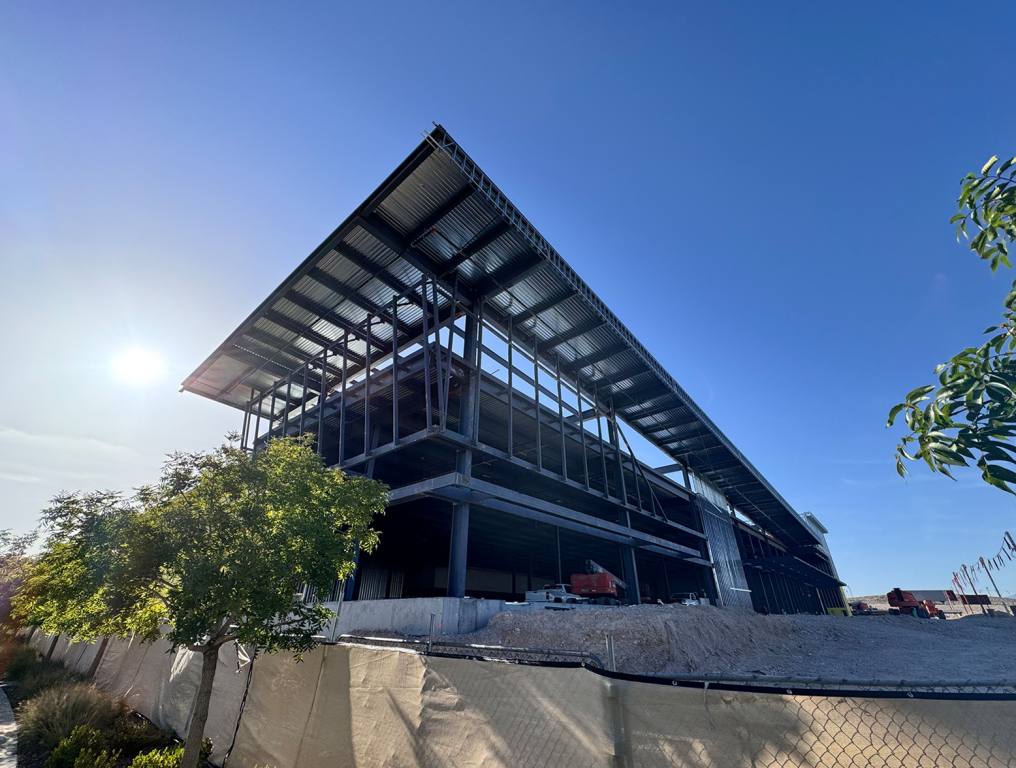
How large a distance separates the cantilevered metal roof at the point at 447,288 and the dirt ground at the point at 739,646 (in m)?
16.8

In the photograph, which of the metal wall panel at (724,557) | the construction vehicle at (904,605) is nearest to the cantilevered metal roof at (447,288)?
the metal wall panel at (724,557)

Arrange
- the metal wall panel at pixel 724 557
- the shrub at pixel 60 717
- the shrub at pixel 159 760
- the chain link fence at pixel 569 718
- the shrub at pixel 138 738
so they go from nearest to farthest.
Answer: the chain link fence at pixel 569 718 < the shrub at pixel 159 760 < the shrub at pixel 138 738 < the shrub at pixel 60 717 < the metal wall panel at pixel 724 557

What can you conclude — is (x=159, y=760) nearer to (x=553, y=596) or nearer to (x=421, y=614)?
(x=421, y=614)

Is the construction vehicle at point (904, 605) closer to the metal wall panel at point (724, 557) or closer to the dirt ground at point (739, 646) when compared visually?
the metal wall panel at point (724, 557)

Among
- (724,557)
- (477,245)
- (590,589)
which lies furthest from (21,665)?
(724,557)

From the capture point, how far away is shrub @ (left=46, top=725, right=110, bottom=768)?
8.18 meters

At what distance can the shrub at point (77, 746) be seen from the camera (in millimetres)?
8180

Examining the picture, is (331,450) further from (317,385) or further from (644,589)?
(644,589)

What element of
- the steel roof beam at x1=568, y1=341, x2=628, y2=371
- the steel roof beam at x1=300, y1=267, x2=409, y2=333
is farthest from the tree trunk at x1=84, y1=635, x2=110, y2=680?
the steel roof beam at x1=568, y1=341, x2=628, y2=371

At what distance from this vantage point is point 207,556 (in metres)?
7.21

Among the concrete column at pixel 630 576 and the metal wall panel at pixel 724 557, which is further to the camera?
the metal wall panel at pixel 724 557

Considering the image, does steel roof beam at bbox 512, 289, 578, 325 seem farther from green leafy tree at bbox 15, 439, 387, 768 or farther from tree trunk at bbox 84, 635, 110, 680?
tree trunk at bbox 84, 635, 110, 680

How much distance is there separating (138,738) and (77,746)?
950 millimetres

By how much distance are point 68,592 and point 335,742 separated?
599 cm
